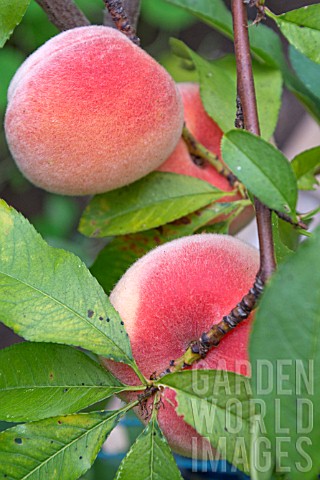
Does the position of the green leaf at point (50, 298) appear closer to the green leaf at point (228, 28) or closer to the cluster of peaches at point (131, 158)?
the cluster of peaches at point (131, 158)

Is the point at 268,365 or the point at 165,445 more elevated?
the point at 268,365

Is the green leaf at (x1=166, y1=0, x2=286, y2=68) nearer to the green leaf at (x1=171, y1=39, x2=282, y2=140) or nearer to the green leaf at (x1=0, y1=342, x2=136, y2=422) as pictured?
the green leaf at (x1=171, y1=39, x2=282, y2=140)

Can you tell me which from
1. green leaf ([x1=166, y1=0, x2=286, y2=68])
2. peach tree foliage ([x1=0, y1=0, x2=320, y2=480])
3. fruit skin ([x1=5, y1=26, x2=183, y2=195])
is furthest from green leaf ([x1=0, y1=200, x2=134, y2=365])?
green leaf ([x1=166, y1=0, x2=286, y2=68])

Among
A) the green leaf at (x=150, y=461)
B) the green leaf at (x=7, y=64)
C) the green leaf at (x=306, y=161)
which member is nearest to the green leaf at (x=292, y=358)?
the green leaf at (x=150, y=461)

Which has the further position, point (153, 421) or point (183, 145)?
point (183, 145)

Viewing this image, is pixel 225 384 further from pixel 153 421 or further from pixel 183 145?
pixel 183 145

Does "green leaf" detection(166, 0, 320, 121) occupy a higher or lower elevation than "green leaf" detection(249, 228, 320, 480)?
lower

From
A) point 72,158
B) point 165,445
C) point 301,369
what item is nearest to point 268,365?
point 301,369
